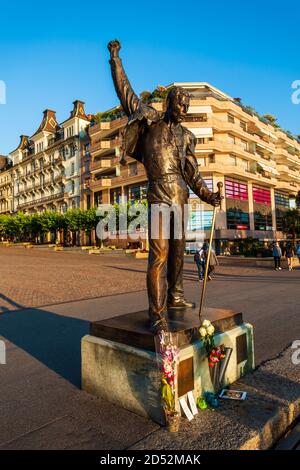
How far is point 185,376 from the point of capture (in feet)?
8.89

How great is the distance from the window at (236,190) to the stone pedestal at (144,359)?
39.2 m

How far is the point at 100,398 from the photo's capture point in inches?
123

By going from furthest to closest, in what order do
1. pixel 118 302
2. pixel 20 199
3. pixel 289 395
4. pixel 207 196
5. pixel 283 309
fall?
pixel 20 199
pixel 118 302
pixel 283 309
pixel 207 196
pixel 289 395

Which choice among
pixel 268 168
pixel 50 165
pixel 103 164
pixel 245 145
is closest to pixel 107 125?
pixel 103 164

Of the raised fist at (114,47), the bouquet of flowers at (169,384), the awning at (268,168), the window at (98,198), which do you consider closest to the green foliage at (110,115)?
the window at (98,198)

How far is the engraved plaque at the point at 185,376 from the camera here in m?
2.66

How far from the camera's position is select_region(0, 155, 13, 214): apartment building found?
7437cm

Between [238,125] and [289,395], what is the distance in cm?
4425

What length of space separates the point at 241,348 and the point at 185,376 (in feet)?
3.27

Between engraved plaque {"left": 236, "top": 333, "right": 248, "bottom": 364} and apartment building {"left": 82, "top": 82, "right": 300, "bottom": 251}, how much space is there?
114 feet

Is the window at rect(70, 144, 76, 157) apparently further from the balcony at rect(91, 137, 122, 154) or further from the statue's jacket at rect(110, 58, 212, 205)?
the statue's jacket at rect(110, 58, 212, 205)

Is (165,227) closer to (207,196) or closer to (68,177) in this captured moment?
(207,196)
